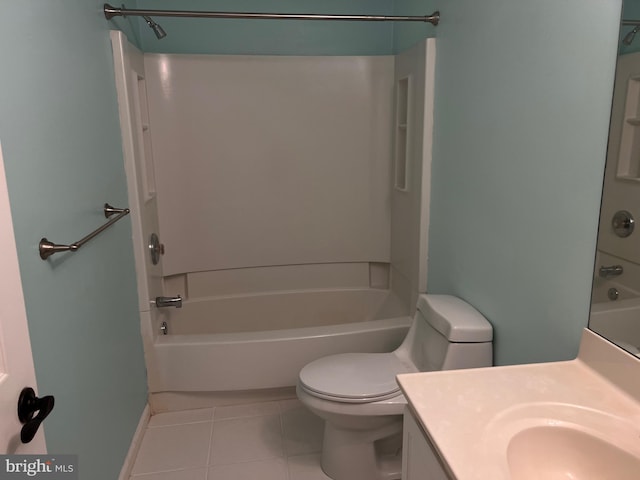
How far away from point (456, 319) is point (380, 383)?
38cm

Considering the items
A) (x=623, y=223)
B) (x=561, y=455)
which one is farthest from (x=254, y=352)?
(x=623, y=223)

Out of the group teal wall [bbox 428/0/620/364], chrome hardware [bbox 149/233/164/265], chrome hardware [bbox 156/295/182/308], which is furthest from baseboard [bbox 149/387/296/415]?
teal wall [bbox 428/0/620/364]

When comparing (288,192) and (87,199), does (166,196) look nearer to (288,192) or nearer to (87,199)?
(288,192)

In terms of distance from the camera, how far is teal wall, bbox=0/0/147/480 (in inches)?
46.0

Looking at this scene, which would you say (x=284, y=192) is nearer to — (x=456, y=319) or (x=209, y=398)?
(x=209, y=398)

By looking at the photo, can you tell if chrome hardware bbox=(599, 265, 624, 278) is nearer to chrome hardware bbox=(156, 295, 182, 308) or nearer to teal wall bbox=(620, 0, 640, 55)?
teal wall bbox=(620, 0, 640, 55)

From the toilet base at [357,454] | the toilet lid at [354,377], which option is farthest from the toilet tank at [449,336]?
the toilet base at [357,454]

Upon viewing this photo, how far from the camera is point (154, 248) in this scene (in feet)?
8.11

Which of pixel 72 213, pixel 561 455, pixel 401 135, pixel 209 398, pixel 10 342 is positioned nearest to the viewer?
pixel 10 342

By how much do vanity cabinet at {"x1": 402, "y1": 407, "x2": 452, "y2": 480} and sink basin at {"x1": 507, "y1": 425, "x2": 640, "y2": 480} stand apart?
0.49 ft

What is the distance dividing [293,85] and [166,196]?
3.18ft

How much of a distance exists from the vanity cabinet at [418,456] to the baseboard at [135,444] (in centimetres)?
127

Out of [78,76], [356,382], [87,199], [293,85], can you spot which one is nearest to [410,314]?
[356,382]

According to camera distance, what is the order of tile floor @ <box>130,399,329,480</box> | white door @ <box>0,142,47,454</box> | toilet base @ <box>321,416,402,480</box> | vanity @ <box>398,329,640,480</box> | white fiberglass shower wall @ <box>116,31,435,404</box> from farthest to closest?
white fiberglass shower wall @ <box>116,31,435,404</box>
tile floor @ <box>130,399,329,480</box>
toilet base @ <box>321,416,402,480</box>
vanity @ <box>398,329,640,480</box>
white door @ <box>0,142,47,454</box>
